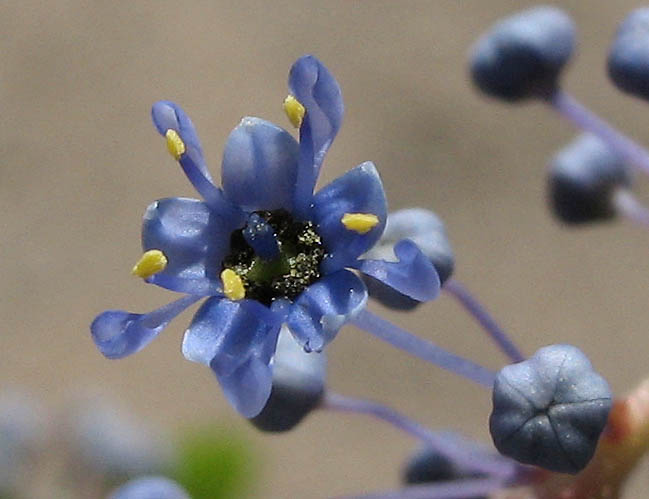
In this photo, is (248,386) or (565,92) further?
(565,92)

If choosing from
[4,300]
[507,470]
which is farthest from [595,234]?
[507,470]

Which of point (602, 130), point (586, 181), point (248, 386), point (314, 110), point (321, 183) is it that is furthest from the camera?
point (321, 183)

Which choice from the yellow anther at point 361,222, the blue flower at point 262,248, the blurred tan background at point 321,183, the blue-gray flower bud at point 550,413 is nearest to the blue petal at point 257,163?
the blue flower at point 262,248

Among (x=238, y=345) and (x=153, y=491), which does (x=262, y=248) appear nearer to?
(x=238, y=345)

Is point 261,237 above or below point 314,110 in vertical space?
below

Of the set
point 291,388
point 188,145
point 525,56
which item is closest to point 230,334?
point 188,145

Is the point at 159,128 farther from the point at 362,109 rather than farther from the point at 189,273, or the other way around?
the point at 362,109

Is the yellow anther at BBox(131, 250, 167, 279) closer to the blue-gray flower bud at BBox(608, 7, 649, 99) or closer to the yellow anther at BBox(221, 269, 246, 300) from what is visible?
the yellow anther at BBox(221, 269, 246, 300)
